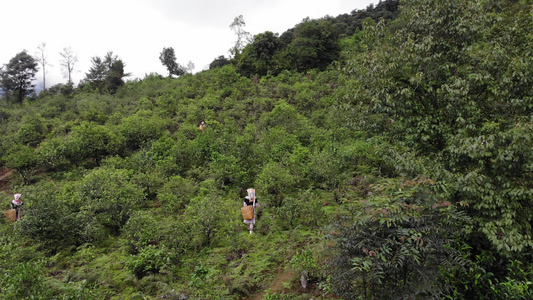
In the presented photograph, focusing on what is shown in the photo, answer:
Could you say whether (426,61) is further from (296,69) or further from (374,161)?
(296,69)

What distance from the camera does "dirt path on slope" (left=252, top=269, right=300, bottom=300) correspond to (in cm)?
565

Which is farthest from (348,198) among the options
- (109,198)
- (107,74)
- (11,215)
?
(107,74)

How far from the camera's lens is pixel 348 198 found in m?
8.78

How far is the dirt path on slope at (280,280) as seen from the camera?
565 centimetres

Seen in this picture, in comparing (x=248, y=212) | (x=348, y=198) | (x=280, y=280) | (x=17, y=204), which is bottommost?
(x=280, y=280)

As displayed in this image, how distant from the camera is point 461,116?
5.71 meters

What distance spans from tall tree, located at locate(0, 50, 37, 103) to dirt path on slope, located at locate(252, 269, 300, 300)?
37.6 m

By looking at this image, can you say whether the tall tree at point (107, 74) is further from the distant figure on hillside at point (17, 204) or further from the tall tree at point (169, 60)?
the distant figure on hillside at point (17, 204)

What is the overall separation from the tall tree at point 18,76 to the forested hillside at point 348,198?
2249 centimetres

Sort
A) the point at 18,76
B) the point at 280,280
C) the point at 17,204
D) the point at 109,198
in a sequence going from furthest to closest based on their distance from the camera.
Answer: the point at 18,76, the point at 17,204, the point at 109,198, the point at 280,280

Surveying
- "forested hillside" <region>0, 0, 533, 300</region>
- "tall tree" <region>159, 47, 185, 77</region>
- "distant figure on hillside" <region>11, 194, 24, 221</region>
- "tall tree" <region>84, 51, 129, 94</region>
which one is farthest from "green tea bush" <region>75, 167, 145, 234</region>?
"tall tree" <region>159, 47, 185, 77</region>

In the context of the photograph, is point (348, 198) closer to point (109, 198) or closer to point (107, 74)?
point (109, 198)

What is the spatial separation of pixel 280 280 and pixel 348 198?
3834 mm

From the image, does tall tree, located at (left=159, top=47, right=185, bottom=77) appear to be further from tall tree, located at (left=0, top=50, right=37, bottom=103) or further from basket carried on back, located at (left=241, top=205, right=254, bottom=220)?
basket carried on back, located at (left=241, top=205, right=254, bottom=220)
